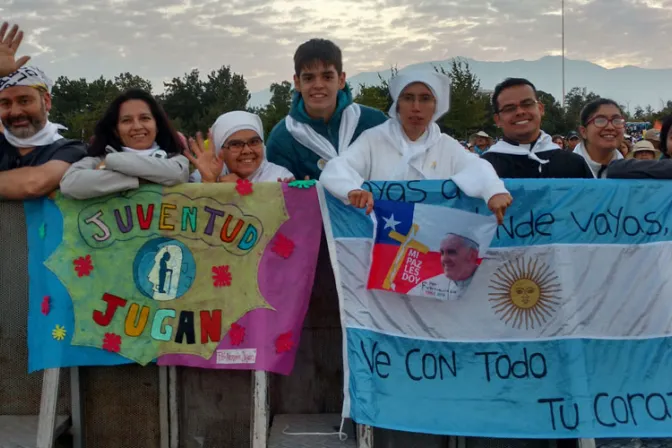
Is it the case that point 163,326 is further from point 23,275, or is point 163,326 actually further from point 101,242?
point 23,275

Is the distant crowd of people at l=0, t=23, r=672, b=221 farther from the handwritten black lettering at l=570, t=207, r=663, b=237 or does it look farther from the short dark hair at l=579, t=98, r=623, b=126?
the handwritten black lettering at l=570, t=207, r=663, b=237

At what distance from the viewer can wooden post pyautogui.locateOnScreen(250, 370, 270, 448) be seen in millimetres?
3269

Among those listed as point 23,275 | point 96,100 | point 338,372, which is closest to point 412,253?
point 338,372

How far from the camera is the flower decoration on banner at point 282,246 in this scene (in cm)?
348

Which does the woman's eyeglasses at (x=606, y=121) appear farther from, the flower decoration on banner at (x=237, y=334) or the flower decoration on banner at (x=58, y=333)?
the flower decoration on banner at (x=58, y=333)

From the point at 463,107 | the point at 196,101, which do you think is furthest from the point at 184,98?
the point at 463,107

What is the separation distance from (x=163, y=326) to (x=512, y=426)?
6.64 ft

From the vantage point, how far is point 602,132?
4.17 metres

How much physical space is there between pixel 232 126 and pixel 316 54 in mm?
778

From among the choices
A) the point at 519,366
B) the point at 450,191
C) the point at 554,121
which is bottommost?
the point at 519,366

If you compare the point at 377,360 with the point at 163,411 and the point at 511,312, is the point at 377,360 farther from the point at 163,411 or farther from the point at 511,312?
the point at 163,411

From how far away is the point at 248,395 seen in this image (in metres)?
3.61

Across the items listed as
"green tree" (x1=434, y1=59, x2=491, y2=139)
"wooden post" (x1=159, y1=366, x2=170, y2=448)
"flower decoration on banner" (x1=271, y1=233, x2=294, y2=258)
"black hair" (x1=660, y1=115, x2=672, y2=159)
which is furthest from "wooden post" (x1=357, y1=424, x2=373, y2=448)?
"green tree" (x1=434, y1=59, x2=491, y2=139)

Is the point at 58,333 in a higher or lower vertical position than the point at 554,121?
lower
